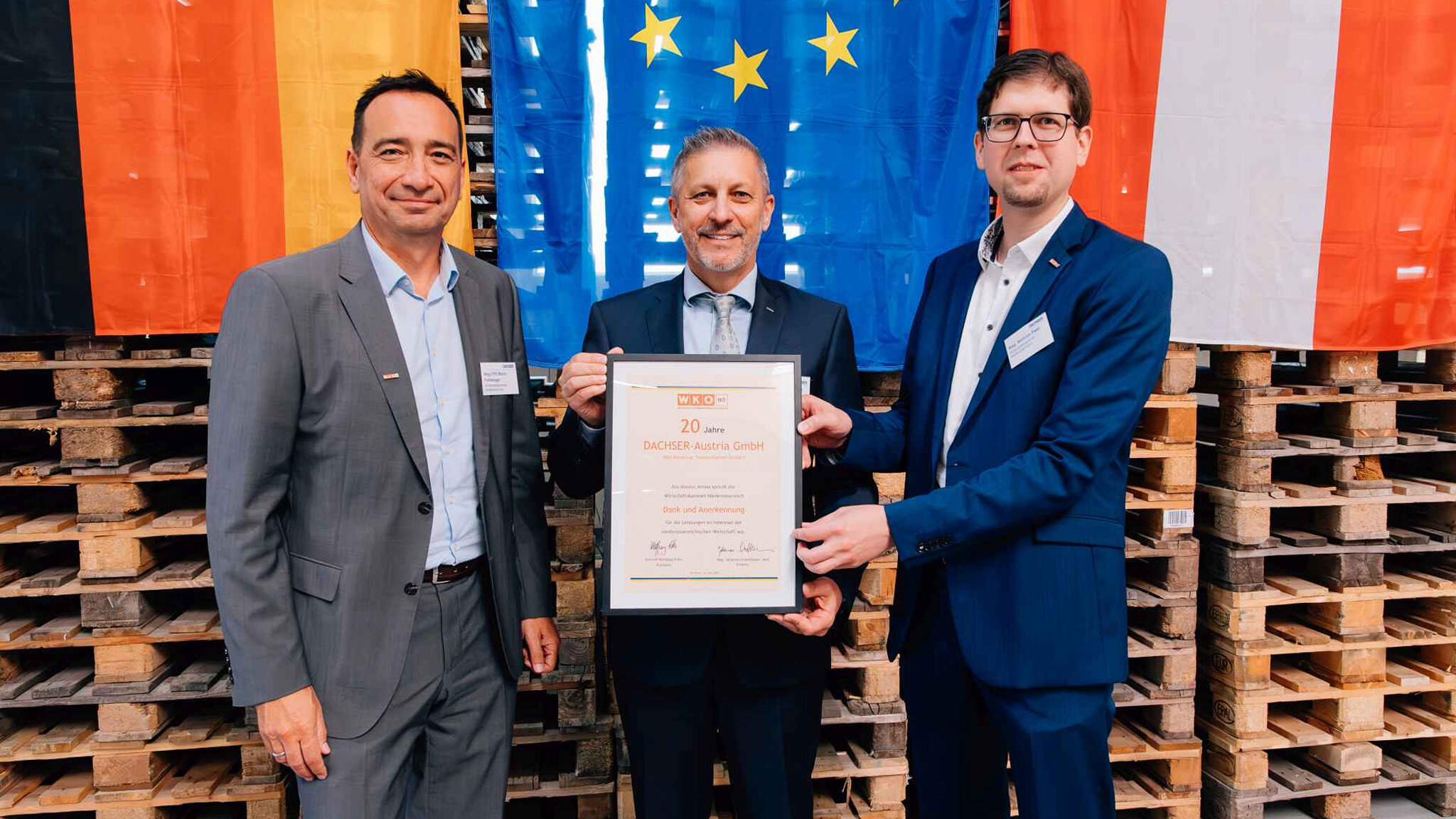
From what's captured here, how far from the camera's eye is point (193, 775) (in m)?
3.50

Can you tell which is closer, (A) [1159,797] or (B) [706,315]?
(B) [706,315]

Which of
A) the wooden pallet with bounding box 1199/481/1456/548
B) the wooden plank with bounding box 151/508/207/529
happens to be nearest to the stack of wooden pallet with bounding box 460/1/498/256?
the wooden plank with bounding box 151/508/207/529

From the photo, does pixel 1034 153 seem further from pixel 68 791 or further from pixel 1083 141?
pixel 68 791

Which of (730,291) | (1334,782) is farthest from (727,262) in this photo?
(1334,782)

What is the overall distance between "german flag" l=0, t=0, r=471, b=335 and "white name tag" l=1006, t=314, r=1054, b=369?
101 inches

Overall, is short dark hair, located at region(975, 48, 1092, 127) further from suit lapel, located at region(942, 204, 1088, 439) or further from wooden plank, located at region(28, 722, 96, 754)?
wooden plank, located at region(28, 722, 96, 754)

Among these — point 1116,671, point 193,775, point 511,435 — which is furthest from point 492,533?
point 193,775

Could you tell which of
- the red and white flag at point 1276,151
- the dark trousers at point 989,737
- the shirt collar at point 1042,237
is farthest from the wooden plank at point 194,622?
the red and white flag at point 1276,151

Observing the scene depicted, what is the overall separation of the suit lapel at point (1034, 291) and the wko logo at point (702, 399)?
702 millimetres

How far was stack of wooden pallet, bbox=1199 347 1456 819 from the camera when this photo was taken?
151 inches

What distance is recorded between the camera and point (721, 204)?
2.39 metres

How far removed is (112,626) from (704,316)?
2.89m

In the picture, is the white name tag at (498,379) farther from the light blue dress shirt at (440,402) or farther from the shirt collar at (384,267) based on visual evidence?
the shirt collar at (384,267)

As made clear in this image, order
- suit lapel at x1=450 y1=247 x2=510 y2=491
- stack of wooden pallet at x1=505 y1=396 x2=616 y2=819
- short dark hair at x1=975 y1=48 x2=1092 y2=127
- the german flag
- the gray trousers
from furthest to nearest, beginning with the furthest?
stack of wooden pallet at x1=505 y1=396 x2=616 y2=819 → the german flag → suit lapel at x1=450 y1=247 x2=510 y2=491 → short dark hair at x1=975 y1=48 x2=1092 y2=127 → the gray trousers
